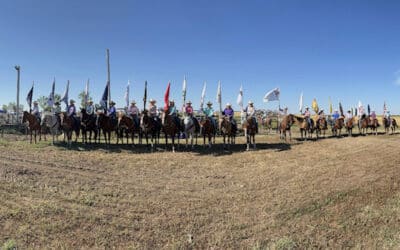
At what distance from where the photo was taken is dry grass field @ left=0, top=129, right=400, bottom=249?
647cm

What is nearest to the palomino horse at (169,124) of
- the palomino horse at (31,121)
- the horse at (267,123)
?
the palomino horse at (31,121)

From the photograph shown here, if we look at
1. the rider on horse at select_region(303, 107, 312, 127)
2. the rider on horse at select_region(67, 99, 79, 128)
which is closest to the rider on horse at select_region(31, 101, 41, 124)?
the rider on horse at select_region(67, 99, 79, 128)

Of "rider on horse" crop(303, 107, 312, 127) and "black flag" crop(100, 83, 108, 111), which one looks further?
"black flag" crop(100, 83, 108, 111)

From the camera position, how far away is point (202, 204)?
8.25 meters

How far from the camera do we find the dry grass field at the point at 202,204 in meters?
6.47

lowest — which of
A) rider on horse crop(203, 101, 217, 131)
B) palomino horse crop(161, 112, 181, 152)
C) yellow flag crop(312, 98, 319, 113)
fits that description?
palomino horse crop(161, 112, 181, 152)

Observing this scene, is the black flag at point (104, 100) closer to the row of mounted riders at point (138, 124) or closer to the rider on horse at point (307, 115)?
the row of mounted riders at point (138, 124)

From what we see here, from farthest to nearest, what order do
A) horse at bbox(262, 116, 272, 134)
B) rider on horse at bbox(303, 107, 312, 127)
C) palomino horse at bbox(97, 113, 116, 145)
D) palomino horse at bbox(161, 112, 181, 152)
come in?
horse at bbox(262, 116, 272, 134)
rider on horse at bbox(303, 107, 312, 127)
palomino horse at bbox(97, 113, 116, 145)
palomino horse at bbox(161, 112, 181, 152)

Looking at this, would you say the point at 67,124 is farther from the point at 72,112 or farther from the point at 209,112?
the point at 209,112

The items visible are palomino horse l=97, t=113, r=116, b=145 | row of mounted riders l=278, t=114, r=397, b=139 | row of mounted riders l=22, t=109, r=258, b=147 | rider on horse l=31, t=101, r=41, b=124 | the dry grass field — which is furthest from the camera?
row of mounted riders l=278, t=114, r=397, b=139

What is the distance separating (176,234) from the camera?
22.0ft

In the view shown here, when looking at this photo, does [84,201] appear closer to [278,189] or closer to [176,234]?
[176,234]

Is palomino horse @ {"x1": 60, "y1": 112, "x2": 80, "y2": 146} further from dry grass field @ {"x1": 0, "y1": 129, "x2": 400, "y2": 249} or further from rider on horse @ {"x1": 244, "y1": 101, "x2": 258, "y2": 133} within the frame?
rider on horse @ {"x1": 244, "y1": 101, "x2": 258, "y2": 133}

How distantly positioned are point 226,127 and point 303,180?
28.1 feet
